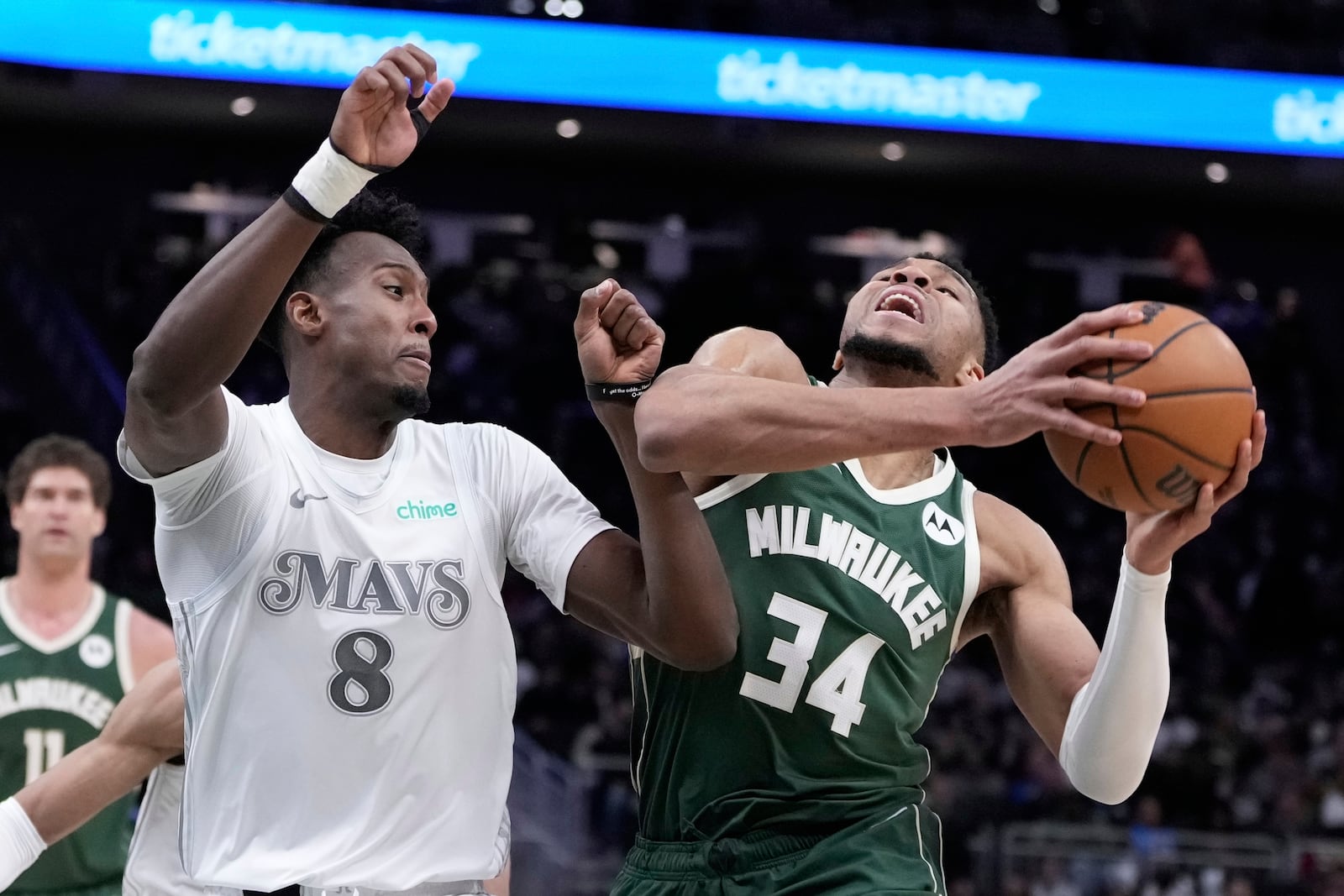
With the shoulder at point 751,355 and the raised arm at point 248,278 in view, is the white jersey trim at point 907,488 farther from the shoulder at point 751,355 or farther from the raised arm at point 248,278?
the raised arm at point 248,278

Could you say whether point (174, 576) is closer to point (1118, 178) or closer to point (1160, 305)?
point (1160, 305)

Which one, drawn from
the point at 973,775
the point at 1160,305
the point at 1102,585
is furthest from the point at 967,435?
the point at 1102,585

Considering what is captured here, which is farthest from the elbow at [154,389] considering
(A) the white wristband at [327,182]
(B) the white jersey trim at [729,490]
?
(B) the white jersey trim at [729,490]

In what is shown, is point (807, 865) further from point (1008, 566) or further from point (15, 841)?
point (15, 841)

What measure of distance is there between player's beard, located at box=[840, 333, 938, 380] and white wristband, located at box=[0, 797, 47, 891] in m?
2.35

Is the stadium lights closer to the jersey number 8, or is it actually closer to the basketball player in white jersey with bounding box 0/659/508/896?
the basketball player in white jersey with bounding box 0/659/508/896

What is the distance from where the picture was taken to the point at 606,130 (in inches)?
690

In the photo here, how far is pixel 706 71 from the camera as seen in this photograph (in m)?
15.2

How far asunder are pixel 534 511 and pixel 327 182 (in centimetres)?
95

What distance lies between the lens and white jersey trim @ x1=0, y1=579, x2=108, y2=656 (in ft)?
18.4

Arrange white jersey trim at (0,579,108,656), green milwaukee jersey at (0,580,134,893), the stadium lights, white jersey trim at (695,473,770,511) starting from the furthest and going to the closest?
the stadium lights < white jersey trim at (0,579,108,656) < green milwaukee jersey at (0,580,134,893) < white jersey trim at (695,473,770,511)

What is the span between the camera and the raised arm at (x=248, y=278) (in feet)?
9.68

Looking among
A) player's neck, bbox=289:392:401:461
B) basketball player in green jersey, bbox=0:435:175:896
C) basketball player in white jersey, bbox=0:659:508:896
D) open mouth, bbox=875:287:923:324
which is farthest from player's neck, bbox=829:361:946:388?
basketball player in green jersey, bbox=0:435:175:896

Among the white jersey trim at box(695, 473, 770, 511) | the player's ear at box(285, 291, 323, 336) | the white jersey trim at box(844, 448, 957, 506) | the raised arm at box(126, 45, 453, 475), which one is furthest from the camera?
the white jersey trim at box(844, 448, 957, 506)
